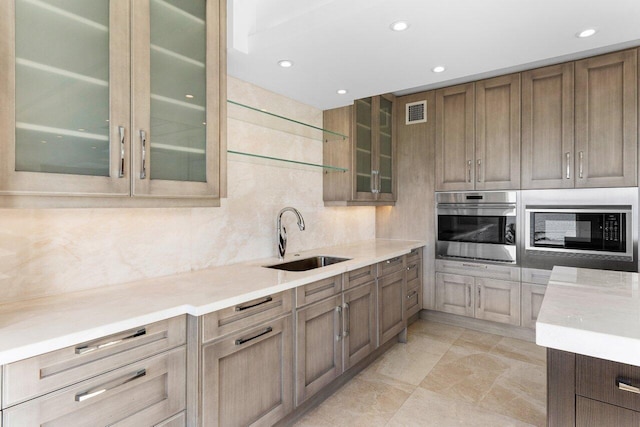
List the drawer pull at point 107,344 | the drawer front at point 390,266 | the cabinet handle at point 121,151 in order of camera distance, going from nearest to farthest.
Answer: the drawer pull at point 107,344, the cabinet handle at point 121,151, the drawer front at point 390,266

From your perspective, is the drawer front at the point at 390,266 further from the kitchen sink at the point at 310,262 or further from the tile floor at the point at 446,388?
the tile floor at the point at 446,388

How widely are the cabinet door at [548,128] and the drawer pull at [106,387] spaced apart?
3327 mm

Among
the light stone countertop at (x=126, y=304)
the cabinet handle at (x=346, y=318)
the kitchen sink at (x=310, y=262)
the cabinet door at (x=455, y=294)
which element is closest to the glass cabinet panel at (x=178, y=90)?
the light stone countertop at (x=126, y=304)

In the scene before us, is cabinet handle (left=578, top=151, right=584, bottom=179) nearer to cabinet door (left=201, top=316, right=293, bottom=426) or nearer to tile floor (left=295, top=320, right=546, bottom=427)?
tile floor (left=295, top=320, right=546, bottom=427)

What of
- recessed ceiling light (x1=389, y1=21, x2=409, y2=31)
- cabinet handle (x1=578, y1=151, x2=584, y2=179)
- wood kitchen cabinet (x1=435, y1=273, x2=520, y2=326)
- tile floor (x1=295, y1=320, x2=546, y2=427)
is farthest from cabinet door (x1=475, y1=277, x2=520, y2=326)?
recessed ceiling light (x1=389, y1=21, x2=409, y2=31)

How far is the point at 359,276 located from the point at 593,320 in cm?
149

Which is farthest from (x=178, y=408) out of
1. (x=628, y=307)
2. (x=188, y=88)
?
(x=628, y=307)

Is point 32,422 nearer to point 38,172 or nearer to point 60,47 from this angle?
point 38,172

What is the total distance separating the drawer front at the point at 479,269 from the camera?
3280 millimetres

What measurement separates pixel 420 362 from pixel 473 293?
1.04 metres

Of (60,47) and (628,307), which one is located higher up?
(60,47)

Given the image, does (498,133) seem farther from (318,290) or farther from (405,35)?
(318,290)

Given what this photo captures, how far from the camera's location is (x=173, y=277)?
1964 mm

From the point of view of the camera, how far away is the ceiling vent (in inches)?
147
